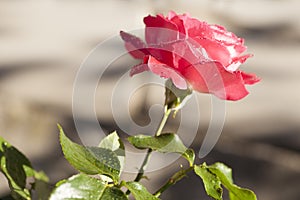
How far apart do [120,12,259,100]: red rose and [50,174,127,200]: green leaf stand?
104 millimetres

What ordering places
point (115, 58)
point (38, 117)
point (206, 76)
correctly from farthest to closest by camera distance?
point (115, 58), point (38, 117), point (206, 76)

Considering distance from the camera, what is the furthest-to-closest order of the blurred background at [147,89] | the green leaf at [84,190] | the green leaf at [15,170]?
the blurred background at [147,89], the green leaf at [15,170], the green leaf at [84,190]

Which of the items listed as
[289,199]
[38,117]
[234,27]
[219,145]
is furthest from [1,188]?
[234,27]

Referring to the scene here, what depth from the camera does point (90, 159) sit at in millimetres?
517

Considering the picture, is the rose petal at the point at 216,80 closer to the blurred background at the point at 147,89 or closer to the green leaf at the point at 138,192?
the green leaf at the point at 138,192

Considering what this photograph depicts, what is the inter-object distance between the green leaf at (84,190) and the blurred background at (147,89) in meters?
1.06

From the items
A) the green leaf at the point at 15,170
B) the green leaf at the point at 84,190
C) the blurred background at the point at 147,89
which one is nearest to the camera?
the green leaf at the point at 84,190

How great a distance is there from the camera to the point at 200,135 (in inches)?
68.7

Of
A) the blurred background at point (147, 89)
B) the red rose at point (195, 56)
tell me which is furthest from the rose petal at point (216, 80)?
the blurred background at point (147, 89)

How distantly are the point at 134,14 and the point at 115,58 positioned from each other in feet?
0.62

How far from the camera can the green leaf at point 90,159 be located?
1.68ft

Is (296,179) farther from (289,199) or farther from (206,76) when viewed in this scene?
(206,76)

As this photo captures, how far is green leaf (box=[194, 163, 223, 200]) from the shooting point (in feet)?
1.76

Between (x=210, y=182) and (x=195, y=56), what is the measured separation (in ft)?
0.38
